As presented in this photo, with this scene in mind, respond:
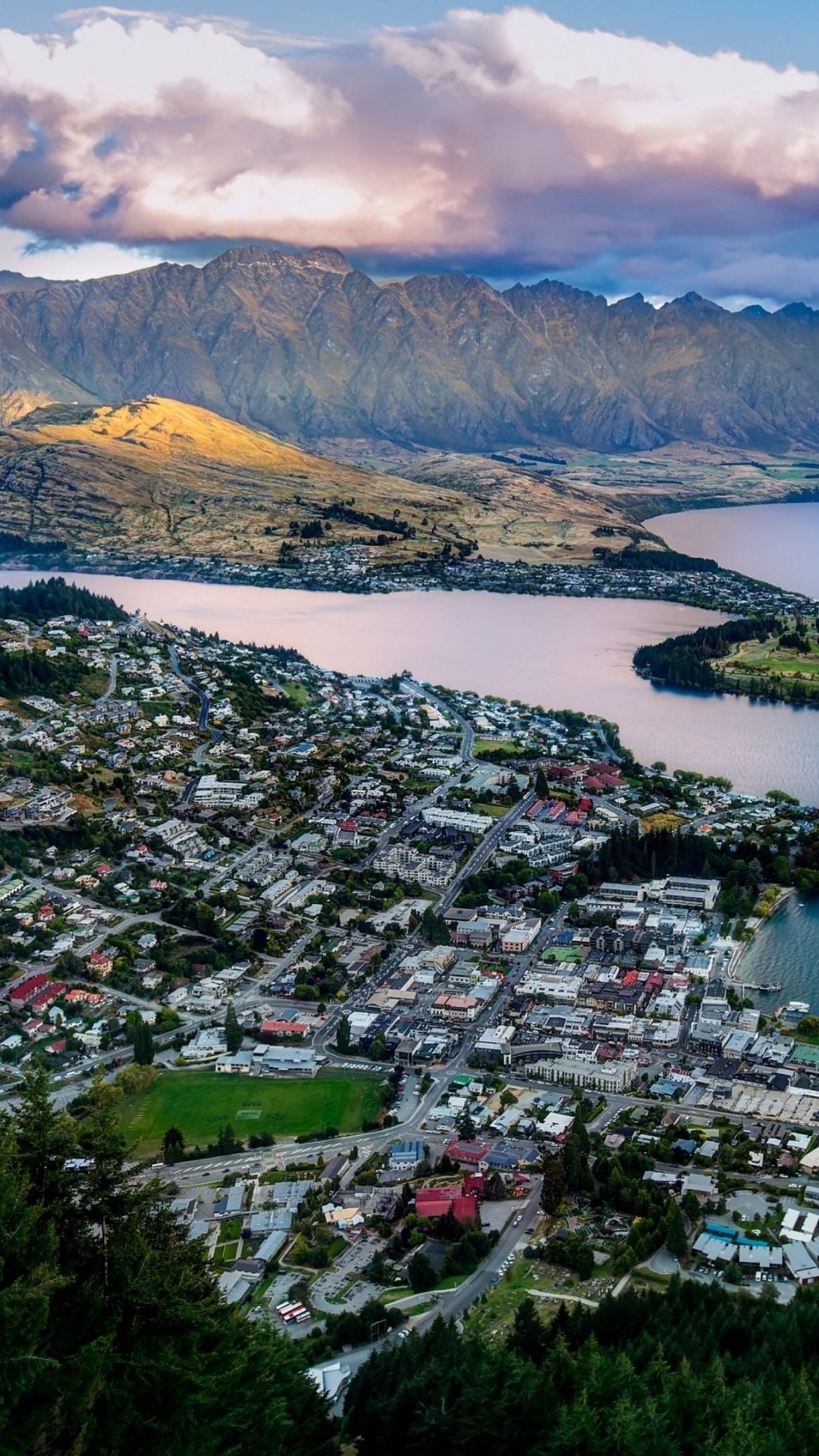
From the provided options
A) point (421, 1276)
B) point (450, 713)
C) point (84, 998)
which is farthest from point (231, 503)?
point (421, 1276)

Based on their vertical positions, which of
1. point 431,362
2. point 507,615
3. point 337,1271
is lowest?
point 337,1271

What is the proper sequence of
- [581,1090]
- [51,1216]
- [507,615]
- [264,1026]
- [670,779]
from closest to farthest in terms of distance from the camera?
[51,1216] < [581,1090] < [264,1026] < [670,779] < [507,615]

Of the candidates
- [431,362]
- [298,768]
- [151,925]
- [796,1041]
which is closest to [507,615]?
[298,768]

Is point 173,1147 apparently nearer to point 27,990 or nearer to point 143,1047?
point 143,1047

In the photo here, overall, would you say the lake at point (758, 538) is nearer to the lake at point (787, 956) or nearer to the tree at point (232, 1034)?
the lake at point (787, 956)

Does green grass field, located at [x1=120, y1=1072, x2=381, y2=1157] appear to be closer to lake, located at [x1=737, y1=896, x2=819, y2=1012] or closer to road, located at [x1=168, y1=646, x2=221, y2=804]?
lake, located at [x1=737, y1=896, x2=819, y2=1012]

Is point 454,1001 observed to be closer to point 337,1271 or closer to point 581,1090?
point 581,1090
